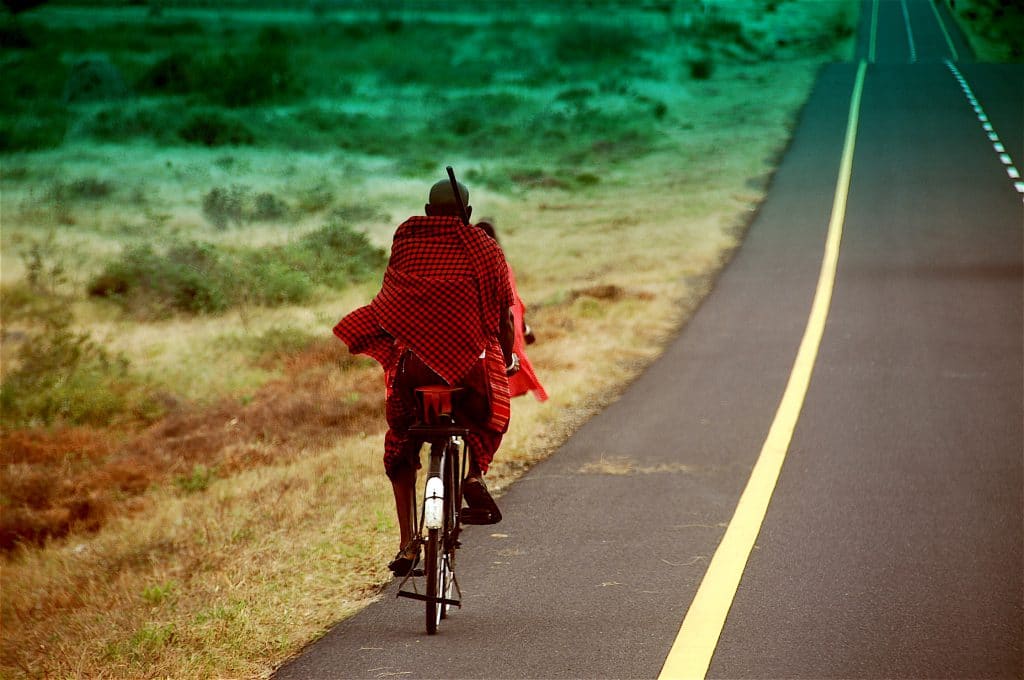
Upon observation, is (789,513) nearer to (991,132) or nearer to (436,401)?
(436,401)

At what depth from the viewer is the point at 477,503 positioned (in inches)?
209

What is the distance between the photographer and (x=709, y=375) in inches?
414

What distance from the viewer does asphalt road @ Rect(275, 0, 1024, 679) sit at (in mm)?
4836

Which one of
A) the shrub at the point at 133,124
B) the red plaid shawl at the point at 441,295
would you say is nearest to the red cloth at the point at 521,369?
the red plaid shawl at the point at 441,295

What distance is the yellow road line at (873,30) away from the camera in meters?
46.5

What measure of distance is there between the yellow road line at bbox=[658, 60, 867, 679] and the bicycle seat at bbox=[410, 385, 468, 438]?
4.60ft

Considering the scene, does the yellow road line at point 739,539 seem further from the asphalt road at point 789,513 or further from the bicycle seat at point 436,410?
the bicycle seat at point 436,410

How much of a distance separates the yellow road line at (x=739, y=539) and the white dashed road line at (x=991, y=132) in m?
11.6

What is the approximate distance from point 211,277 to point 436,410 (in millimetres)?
→ 13435

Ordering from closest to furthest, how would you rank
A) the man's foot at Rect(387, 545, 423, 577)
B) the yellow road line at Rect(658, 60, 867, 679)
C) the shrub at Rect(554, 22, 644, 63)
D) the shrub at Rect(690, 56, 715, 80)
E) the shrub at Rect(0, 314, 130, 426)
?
1. the yellow road line at Rect(658, 60, 867, 679)
2. the man's foot at Rect(387, 545, 423, 577)
3. the shrub at Rect(0, 314, 130, 426)
4. the shrub at Rect(690, 56, 715, 80)
5. the shrub at Rect(554, 22, 644, 63)

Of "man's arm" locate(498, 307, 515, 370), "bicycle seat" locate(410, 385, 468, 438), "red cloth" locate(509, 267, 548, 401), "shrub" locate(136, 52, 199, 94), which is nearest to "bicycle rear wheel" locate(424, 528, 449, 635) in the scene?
"bicycle seat" locate(410, 385, 468, 438)

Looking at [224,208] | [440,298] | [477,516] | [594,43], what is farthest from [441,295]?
[594,43]

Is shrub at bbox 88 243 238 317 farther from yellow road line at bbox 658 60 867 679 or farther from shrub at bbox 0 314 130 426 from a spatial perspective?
yellow road line at bbox 658 60 867 679

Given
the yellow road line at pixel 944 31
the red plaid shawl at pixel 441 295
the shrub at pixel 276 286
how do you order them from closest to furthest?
the red plaid shawl at pixel 441 295, the shrub at pixel 276 286, the yellow road line at pixel 944 31
